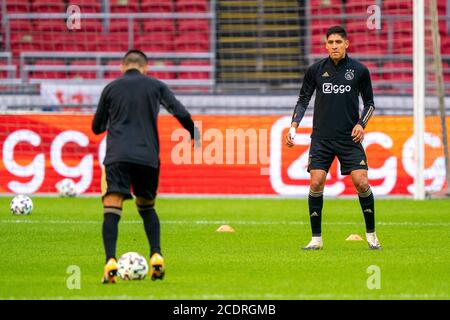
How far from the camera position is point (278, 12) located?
958 inches

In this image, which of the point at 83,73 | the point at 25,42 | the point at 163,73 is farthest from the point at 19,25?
the point at 163,73

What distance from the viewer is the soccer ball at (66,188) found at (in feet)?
64.5

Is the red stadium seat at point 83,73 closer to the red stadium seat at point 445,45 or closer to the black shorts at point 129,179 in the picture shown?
the red stadium seat at point 445,45

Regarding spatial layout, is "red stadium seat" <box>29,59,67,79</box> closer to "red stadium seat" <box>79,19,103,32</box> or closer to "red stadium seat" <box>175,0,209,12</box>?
"red stadium seat" <box>79,19,103,32</box>

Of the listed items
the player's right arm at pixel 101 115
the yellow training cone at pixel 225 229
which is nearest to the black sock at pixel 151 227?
the player's right arm at pixel 101 115

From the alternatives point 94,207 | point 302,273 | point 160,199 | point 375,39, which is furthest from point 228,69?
point 302,273

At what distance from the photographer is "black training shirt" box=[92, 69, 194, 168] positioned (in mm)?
8625

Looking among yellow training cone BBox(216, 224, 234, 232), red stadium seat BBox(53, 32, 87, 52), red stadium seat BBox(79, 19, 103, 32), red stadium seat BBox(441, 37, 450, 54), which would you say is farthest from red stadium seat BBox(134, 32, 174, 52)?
yellow training cone BBox(216, 224, 234, 232)

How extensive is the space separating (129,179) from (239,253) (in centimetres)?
249

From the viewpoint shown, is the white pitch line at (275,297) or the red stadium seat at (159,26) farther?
the red stadium seat at (159,26)

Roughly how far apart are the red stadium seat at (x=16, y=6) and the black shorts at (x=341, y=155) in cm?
1539
